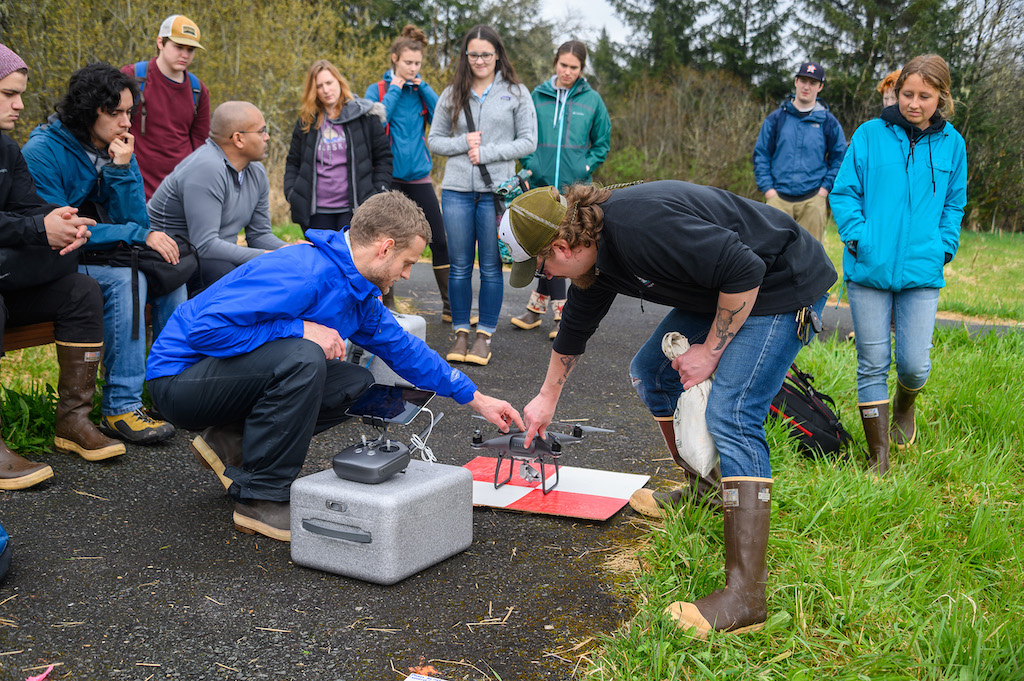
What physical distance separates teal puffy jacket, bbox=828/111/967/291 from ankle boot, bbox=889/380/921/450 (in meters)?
0.67

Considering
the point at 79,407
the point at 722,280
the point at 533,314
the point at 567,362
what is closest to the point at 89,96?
the point at 79,407

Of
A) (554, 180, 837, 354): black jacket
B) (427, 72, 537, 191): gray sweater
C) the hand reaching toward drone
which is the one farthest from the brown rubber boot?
(427, 72, 537, 191): gray sweater

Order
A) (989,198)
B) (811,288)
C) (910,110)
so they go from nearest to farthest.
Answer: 1. (811,288)
2. (910,110)
3. (989,198)

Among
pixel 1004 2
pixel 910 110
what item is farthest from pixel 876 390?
pixel 1004 2

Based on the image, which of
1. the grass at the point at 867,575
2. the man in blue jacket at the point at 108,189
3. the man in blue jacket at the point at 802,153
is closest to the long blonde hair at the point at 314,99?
the man in blue jacket at the point at 108,189

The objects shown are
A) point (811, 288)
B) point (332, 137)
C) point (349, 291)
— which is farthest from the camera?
point (332, 137)

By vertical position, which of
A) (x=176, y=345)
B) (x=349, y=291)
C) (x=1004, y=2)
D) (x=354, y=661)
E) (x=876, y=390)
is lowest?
(x=354, y=661)

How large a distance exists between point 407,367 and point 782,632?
68.9 inches

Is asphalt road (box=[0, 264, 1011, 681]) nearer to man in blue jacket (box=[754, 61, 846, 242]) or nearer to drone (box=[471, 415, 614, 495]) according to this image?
drone (box=[471, 415, 614, 495])

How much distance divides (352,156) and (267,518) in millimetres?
3518

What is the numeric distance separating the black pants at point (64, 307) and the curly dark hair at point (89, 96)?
0.81m

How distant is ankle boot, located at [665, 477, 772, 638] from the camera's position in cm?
256

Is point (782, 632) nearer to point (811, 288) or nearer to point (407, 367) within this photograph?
point (811, 288)

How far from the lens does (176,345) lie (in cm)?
327
